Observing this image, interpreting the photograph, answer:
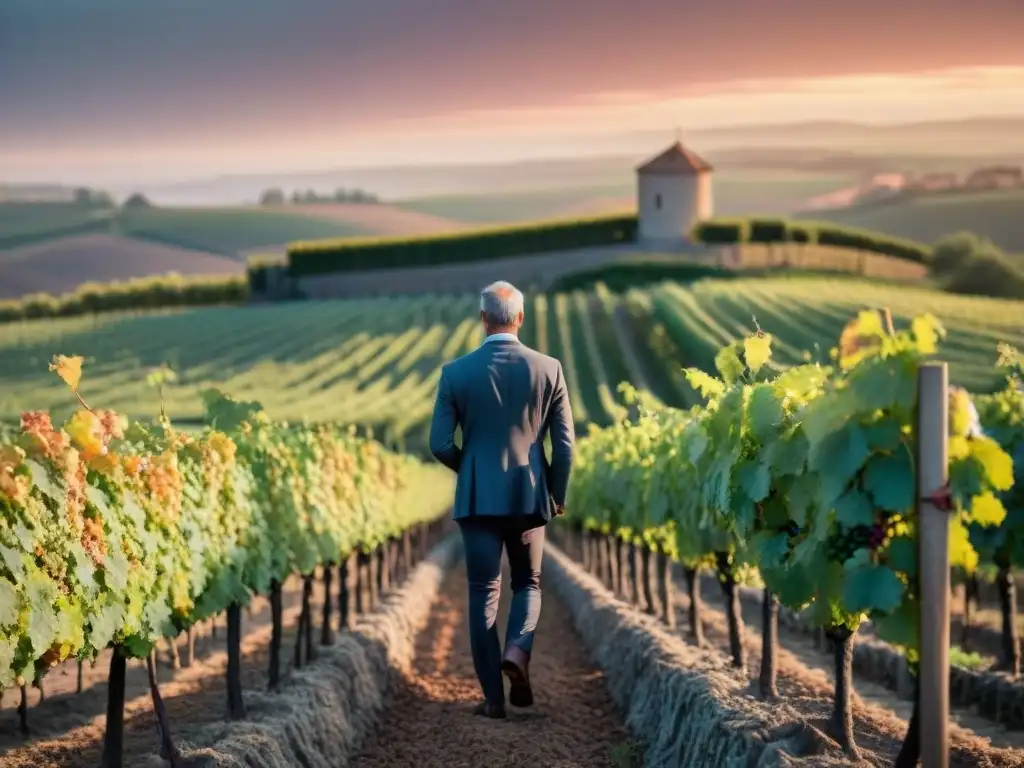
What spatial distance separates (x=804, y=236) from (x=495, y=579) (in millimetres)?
84299

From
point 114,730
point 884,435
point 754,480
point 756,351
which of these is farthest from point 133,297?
point 884,435

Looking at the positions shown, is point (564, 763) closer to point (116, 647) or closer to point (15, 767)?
point (116, 647)

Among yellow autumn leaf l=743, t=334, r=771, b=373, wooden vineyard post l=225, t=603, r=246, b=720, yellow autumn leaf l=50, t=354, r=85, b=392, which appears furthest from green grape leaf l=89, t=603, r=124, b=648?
yellow autumn leaf l=743, t=334, r=771, b=373

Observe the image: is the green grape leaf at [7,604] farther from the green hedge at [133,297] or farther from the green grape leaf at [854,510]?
the green hedge at [133,297]

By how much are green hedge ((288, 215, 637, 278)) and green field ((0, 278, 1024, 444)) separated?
13.3 m

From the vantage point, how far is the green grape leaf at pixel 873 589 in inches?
183

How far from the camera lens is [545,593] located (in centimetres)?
2205

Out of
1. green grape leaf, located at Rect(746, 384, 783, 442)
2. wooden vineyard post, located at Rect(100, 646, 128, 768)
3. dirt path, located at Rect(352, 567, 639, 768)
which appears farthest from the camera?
dirt path, located at Rect(352, 567, 639, 768)

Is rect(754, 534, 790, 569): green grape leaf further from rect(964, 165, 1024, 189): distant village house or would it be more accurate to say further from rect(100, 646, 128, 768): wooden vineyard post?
rect(964, 165, 1024, 189): distant village house

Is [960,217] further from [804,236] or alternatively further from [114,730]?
[114,730]

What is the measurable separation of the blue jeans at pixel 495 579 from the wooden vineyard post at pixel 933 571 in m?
3.32

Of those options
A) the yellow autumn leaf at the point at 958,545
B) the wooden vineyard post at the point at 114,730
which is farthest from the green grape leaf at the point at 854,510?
the wooden vineyard post at the point at 114,730

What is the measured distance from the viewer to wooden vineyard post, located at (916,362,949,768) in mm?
4418

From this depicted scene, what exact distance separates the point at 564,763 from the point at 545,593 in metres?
14.9
